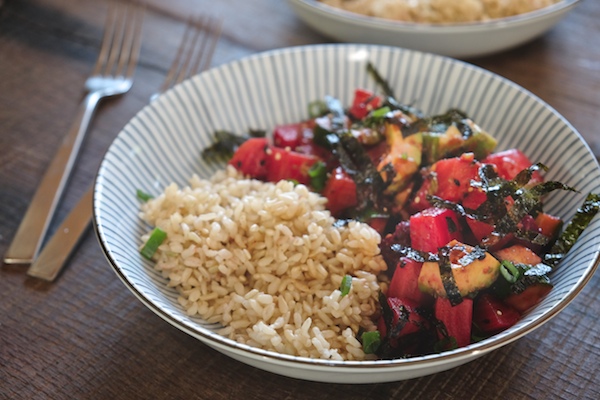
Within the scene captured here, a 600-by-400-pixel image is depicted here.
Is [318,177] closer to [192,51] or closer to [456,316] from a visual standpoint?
[456,316]

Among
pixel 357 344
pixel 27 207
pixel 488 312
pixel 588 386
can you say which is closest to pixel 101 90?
pixel 27 207

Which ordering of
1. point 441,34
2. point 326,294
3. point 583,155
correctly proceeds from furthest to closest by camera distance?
point 441,34 → point 583,155 → point 326,294

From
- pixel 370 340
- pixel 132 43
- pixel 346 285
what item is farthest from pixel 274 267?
pixel 132 43

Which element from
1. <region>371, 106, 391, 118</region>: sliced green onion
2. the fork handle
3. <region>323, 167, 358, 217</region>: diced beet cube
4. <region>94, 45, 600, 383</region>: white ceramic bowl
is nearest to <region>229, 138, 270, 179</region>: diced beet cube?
<region>94, 45, 600, 383</region>: white ceramic bowl

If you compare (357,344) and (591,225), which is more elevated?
(591,225)

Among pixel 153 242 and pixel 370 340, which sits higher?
pixel 370 340

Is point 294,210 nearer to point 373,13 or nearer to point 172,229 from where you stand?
point 172,229
